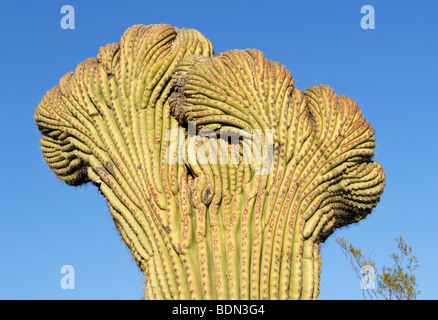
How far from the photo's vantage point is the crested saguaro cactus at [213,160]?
4.38 metres

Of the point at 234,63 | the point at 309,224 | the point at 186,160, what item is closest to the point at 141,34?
the point at 234,63

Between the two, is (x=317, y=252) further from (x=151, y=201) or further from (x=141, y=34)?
(x=141, y=34)

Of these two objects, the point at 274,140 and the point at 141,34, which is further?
the point at 141,34

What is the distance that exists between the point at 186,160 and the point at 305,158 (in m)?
0.92

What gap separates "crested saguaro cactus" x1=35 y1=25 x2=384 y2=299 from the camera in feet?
14.4

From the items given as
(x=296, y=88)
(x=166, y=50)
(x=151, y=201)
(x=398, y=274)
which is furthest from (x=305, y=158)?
(x=398, y=274)

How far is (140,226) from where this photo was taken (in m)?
4.62

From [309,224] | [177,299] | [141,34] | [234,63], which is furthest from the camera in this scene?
[141,34]

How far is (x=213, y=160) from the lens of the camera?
4695 millimetres

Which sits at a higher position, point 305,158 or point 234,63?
point 234,63

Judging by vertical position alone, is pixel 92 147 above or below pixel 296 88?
below

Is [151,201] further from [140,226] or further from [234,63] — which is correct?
[234,63]
